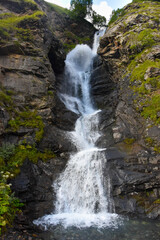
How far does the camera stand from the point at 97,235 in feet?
23.6

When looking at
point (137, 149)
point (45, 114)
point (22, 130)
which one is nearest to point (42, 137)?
point (22, 130)

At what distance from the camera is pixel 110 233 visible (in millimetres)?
7293

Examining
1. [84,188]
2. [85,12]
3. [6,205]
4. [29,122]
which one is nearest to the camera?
[6,205]

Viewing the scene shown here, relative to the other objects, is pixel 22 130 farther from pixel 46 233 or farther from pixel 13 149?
pixel 46 233

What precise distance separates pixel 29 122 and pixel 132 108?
934 centimetres

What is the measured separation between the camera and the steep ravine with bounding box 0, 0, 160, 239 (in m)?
10.0

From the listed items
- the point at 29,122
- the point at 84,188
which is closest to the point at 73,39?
the point at 29,122

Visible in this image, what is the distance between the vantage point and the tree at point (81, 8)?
40.7 metres

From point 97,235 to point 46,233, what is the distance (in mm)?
2236

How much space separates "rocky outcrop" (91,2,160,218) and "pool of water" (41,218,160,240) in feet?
4.39

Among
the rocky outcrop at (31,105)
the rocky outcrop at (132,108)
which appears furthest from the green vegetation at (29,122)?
the rocky outcrop at (132,108)

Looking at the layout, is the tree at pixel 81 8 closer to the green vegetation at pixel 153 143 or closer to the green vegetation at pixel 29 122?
the green vegetation at pixel 29 122

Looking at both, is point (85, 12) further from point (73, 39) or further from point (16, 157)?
point (16, 157)

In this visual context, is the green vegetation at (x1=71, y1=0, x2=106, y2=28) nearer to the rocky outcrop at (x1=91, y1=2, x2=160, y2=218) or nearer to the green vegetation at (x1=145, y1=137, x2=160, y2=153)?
the rocky outcrop at (x1=91, y1=2, x2=160, y2=218)
